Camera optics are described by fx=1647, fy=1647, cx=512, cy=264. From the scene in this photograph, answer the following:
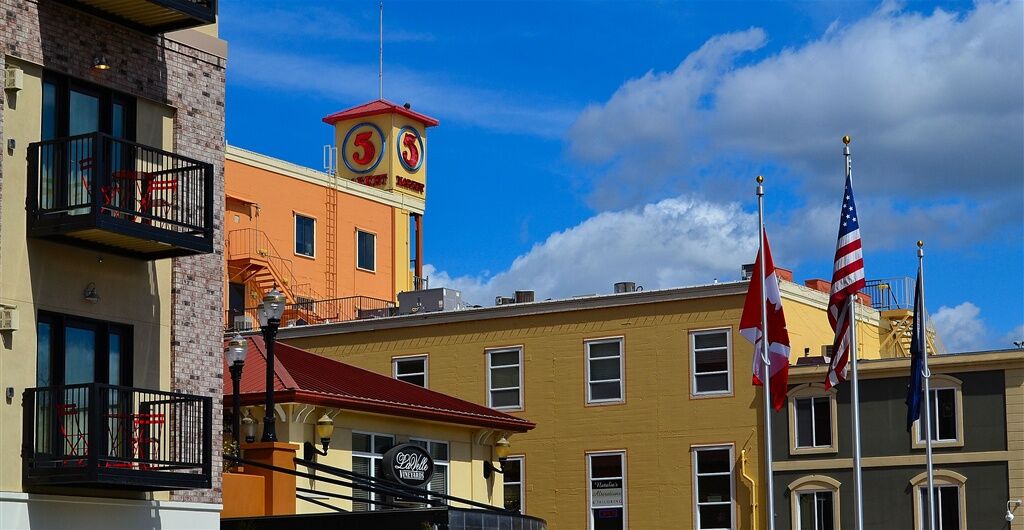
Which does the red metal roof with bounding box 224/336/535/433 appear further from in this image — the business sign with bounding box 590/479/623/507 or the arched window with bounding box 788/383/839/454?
the arched window with bounding box 788/383/839/454

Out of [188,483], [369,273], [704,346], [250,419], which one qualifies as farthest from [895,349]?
[188,483]

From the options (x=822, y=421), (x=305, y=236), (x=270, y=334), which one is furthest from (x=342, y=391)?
(x=305, y=236)

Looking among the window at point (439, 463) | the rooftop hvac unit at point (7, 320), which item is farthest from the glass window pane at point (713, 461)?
the rooftop hvac unit at point (7, 320)

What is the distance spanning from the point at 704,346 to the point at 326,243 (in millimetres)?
20084

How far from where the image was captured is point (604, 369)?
49562mm

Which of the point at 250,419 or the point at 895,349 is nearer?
the point at 250,419

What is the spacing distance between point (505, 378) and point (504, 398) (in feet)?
2.03

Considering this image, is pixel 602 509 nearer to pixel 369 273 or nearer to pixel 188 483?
pixel 369 273

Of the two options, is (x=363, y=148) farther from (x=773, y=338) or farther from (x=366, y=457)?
(x=773, y=338)

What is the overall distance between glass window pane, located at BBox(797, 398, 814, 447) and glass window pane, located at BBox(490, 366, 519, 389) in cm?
891

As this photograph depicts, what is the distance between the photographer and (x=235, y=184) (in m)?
58.3

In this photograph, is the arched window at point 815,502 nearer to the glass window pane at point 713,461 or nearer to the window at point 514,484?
the glass window pane at point 713,461

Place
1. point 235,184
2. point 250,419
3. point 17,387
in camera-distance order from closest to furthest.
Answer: point 17,387 → point 250,419 → point 235,184

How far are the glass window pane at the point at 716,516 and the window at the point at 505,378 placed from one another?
6745mm
